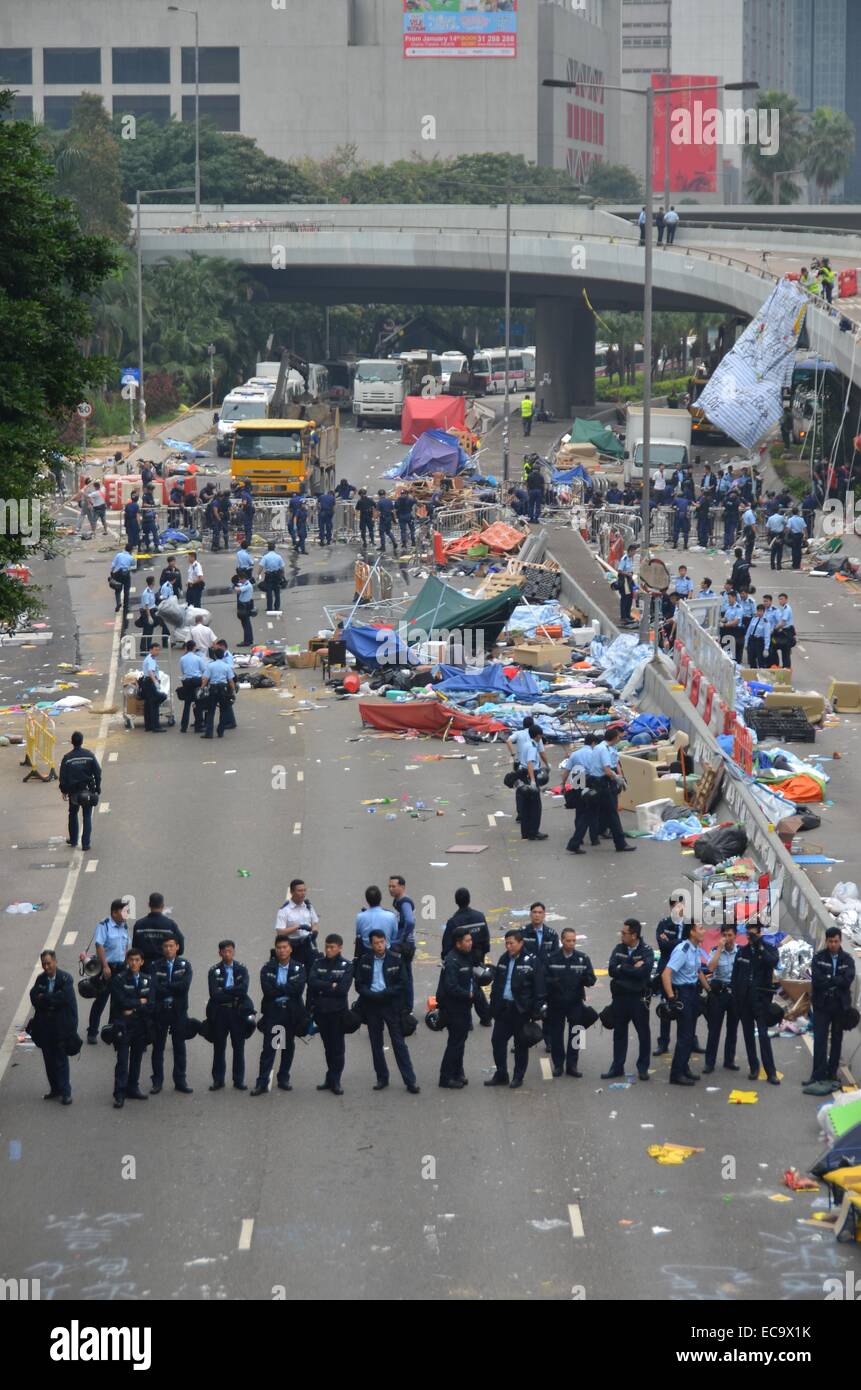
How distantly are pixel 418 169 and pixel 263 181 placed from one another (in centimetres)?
1378

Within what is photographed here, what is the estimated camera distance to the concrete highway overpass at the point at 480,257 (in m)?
74.7

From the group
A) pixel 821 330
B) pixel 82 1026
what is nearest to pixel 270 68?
pixel 821 330

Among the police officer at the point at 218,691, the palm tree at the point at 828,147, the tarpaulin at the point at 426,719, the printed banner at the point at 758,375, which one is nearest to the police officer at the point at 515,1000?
the tarpaulin at the point at 426,719

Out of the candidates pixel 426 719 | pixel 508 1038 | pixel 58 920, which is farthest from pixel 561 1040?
pixel 426 719

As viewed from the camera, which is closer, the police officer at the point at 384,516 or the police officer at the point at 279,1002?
the police officer at the point at 279,1002

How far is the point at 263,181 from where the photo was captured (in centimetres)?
11575

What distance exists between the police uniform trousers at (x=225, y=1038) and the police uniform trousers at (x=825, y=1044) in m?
4.78

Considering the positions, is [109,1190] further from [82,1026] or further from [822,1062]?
[822,1062]

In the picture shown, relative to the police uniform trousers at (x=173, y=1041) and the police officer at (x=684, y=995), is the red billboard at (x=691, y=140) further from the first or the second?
the police uniform trousers at (x=173, y=1041)

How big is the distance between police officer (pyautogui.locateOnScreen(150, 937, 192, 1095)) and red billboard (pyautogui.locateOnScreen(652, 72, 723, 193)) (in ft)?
574

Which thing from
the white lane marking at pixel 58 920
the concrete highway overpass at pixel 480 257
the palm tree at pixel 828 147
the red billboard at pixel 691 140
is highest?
the red billboard at pixel 691 140

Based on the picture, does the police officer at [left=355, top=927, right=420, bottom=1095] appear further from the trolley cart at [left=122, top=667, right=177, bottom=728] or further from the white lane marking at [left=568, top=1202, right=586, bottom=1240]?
the trolley cart at [left=122, top=667, right=177, bottom=728]

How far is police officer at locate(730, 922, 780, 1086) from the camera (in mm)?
18172

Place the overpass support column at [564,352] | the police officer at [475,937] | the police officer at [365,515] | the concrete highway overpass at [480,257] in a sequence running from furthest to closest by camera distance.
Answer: the overpass support column at [564,352], the concrete highway overpass at [480,257], the police officer at [365,515], the police officer at [475,937]
